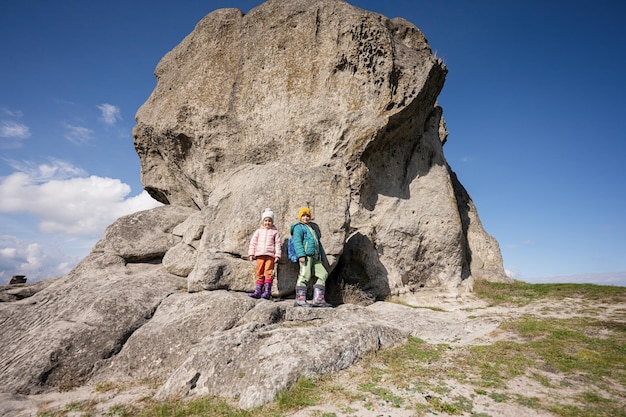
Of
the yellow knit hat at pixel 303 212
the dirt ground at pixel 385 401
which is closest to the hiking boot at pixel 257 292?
the yellow knit hat at pixel 303 212

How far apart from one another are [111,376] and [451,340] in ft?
24.6

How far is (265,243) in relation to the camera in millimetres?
9773

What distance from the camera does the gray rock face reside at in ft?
25.7

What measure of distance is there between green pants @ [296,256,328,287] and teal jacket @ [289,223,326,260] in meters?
0.19

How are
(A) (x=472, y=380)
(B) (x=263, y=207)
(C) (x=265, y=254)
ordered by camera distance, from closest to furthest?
(A) (x=472, y=380) → (C) (x=265, y=254) → (B) (x=263, y=207)

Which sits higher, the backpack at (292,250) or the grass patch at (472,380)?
the backpack at (292,250)

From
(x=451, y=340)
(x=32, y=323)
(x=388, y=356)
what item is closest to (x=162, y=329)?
(x=32, y=323)

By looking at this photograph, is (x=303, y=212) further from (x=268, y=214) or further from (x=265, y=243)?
(x=265, y=243)

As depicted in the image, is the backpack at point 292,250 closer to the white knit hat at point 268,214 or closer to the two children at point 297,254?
the two children at point 297,254

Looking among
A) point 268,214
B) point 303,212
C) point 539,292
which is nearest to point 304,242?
point 303,212

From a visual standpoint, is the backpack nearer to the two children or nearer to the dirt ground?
the two children

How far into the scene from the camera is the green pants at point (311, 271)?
32.2 feet

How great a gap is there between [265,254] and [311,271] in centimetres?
153

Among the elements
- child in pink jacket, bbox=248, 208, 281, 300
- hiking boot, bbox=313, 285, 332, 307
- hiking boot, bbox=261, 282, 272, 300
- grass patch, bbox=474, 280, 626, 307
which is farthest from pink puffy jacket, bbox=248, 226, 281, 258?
grass patch, bbox=474, 280, 626, 307
